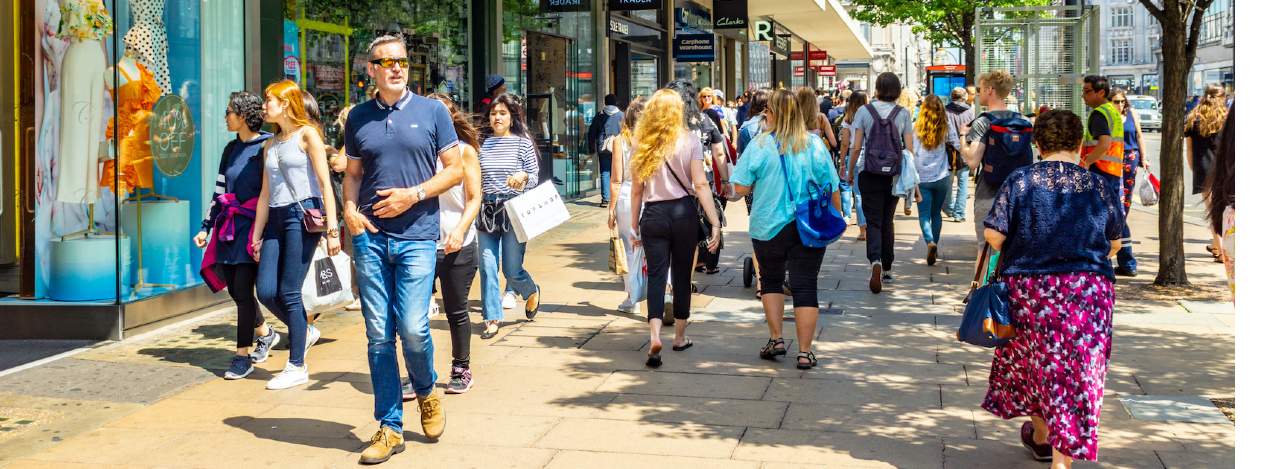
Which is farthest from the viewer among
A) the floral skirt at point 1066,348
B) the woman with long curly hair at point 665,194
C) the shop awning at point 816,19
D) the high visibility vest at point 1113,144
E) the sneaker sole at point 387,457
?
the shop awning at point 816,19

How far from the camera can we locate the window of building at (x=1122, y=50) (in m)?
110

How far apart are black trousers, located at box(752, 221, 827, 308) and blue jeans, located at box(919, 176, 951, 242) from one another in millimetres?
4785

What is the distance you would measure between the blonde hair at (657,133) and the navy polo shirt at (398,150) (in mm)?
1967

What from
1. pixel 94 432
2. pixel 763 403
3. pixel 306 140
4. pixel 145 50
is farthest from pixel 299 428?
pixel 145 50

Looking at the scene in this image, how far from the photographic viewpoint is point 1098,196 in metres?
4.95

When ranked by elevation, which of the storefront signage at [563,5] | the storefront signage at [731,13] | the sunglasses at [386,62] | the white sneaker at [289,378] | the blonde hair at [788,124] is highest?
the storefront signage at [731,13]

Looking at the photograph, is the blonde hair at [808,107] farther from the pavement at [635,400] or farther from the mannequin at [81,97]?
the mannequin at [81,97]

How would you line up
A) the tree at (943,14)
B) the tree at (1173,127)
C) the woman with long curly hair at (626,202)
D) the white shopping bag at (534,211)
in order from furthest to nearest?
the tree at (943,14), the tree at (1173,127), the woman with long curly hair at (626,202), the white shopping bag at (534,211)

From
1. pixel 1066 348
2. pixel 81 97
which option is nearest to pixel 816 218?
pixel 1066 348

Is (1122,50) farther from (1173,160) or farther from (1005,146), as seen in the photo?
(1005,146)

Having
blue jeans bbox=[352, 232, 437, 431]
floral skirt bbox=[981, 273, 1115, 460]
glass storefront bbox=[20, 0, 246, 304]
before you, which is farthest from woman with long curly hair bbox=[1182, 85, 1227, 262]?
blue jeans bbox=[352, 232, 437, 431]

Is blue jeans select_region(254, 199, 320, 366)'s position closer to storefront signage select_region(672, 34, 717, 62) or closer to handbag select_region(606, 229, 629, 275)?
handbag select_region(606, 229, 629, 275)

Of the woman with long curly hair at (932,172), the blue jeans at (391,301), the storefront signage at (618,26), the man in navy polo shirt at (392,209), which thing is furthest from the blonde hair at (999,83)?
the storefront signage at (618,26)
